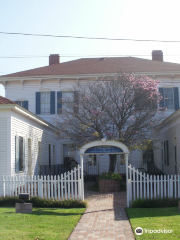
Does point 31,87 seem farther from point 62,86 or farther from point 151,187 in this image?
point 151,187

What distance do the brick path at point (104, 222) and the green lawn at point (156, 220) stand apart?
10.1 inches

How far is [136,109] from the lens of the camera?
1792cm

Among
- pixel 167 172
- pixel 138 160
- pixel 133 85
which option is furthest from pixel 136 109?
pixel 138 160

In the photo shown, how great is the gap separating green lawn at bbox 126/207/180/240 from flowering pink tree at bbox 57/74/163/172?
7.13 meters

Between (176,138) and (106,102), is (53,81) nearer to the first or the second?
(106,102)

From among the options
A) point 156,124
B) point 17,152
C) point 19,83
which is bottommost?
point 17,152

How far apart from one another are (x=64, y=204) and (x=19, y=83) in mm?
15942

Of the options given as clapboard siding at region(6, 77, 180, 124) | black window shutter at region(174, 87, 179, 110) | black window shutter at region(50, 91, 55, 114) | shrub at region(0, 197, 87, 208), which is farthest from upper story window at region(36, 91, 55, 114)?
shrub at region(0, 197, 87, 208)

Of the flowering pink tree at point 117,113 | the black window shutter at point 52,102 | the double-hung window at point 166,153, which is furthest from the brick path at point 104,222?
the black window shutter at point 52,102

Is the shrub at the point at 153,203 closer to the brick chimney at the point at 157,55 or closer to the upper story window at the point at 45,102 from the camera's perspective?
the upper story window at the point at 45,102

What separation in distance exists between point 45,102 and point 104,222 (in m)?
17.4

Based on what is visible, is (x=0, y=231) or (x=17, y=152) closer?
(x=0, y=231)

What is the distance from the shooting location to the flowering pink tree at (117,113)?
17.8 m

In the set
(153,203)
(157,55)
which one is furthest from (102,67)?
(153,203)
